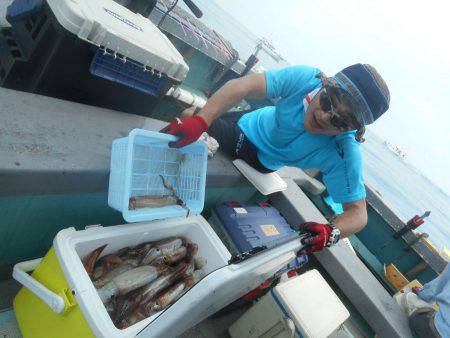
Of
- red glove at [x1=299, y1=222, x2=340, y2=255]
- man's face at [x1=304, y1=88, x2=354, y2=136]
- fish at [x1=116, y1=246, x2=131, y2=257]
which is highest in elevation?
man's face at [x1=304, y1=88, x2=354, y2=136]

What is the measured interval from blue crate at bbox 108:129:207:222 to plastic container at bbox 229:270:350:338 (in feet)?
2.69

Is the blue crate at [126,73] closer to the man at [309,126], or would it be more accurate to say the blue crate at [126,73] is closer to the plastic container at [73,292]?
the man at [309,126]

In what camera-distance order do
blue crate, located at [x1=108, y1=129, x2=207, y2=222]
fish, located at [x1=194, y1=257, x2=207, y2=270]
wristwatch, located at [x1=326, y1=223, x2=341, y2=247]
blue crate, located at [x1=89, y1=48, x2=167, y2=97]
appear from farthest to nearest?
wristwatch, located at [x1=326, y1=223, x2=341, y2=247], fish, located at [x1=194, y1=257, x2=207, y2=270], blue crate, located at [x1=89, y1=48, x2=167, y2=97], blue crate, located at [x1=108, y1=129, x2=207, y2=222]

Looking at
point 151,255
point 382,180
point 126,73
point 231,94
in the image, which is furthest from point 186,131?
point 382,180

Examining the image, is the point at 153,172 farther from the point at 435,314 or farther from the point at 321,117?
the point at 435,314

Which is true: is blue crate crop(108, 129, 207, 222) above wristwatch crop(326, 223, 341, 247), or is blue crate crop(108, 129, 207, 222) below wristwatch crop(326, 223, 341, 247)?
below

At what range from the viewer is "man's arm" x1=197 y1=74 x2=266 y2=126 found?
1829 millimetres

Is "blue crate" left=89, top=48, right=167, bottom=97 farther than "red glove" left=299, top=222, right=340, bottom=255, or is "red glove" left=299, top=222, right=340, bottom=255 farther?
"red glove" left=299, top=222, right=340, bottom=255

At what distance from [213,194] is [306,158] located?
792 mm

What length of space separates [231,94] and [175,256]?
1063 millimetres

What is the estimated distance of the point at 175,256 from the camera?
1.77m

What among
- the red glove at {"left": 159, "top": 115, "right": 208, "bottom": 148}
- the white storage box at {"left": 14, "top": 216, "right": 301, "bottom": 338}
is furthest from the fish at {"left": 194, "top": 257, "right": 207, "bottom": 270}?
the red glove at {"left": 159, "top": 115, "right": 208, "bottom": 148}

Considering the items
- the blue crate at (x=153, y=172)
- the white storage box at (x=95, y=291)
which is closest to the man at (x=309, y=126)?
the blue crate at (x=153, y=172)

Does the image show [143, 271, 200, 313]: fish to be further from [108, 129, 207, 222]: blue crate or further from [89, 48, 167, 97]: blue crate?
[89, 48, 167, 97]: blue crate
